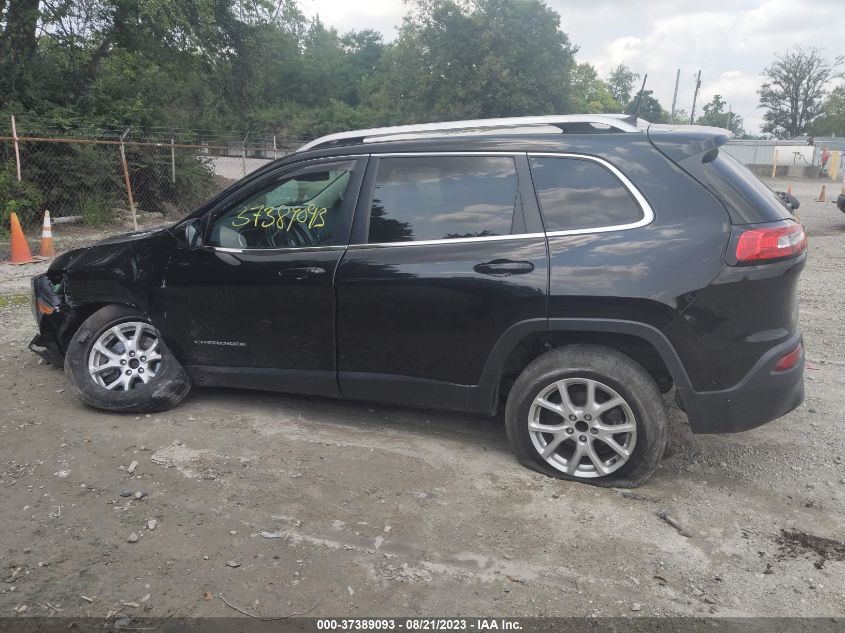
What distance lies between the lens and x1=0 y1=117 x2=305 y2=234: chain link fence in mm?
13836

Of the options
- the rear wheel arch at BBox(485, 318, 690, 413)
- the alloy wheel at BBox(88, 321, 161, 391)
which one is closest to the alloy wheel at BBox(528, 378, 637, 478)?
the rear wheel arch at BBox(485, 318, 690, 413)

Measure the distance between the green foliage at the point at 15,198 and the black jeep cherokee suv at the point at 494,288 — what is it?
35.6ft

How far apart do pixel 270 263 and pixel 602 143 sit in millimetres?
2019

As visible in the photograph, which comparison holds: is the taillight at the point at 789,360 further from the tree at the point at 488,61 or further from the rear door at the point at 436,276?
the tree at the point at 488,61

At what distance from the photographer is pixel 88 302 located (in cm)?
450

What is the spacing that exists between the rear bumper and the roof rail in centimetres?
139

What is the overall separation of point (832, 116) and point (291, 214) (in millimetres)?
83505

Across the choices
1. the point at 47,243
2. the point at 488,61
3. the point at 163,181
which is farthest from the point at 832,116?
the point at 47,243

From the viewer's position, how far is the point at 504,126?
12.5 feet

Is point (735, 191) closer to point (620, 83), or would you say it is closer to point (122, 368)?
point (122, 368)

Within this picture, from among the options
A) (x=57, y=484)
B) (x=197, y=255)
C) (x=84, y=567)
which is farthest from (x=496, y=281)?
(x=57, y=484)

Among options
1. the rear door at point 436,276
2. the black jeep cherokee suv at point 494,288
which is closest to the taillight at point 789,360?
the black jeep cherokee suv at point 494,288

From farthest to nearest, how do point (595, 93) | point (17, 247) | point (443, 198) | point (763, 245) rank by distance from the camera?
point (595, 93) → point (17, 247) → point (443, 198) → point (763, 245)

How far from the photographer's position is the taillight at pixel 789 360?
10.9 ft
